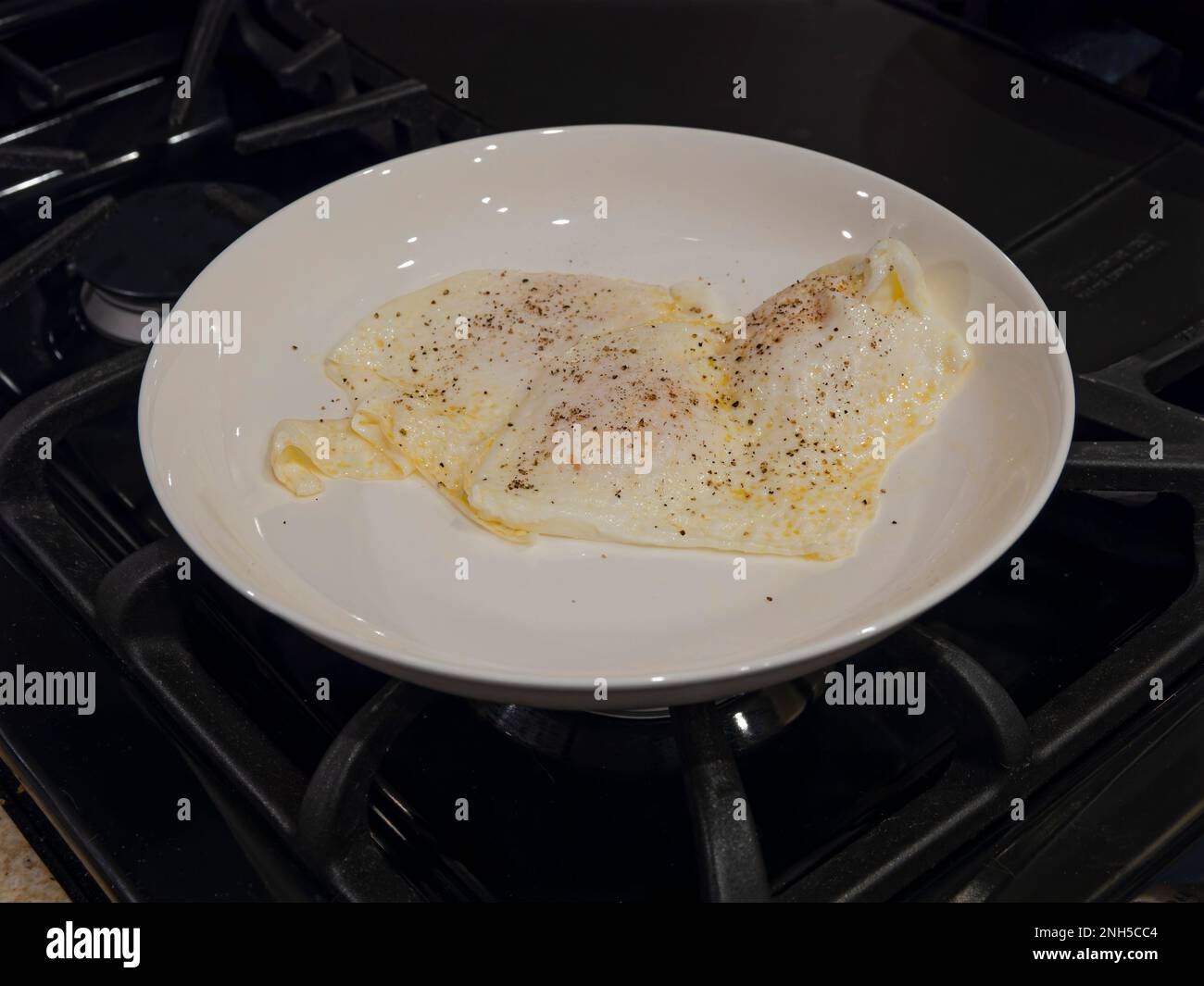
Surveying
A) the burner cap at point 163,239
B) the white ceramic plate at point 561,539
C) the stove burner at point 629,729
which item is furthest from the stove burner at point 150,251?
the stove burner at point 629,729

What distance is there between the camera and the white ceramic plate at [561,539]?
85 cm

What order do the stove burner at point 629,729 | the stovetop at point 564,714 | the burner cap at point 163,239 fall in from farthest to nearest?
the burner cap at point 163,239, the stove burner at point 629,729, the stovetop at point 564,714

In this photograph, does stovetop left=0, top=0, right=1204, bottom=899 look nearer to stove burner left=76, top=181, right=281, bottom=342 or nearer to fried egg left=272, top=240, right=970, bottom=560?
stove burner left=76, top=181, right=281, bottom=342

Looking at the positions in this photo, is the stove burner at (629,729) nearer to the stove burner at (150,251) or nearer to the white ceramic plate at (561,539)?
the white ceramic plate at (561,539)

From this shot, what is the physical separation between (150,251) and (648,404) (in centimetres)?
67

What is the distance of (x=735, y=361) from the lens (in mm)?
1133

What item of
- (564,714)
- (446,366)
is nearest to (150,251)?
(446,366)

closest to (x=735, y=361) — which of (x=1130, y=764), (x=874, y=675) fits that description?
(x=874, y=675)

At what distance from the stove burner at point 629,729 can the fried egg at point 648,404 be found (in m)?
0.14

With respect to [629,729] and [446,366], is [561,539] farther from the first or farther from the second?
[446,366]

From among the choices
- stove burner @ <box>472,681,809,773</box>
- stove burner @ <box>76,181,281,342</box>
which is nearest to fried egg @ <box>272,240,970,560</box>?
stove burner @ <box>472,681,809,773</box>
